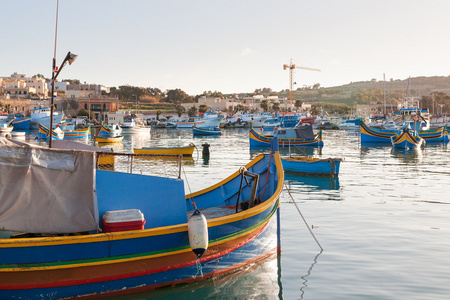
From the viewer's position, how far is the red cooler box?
866cm

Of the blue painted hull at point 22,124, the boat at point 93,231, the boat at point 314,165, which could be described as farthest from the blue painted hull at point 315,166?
the blue painted hull at point 22,124

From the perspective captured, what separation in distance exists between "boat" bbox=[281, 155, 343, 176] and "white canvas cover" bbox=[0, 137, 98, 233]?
1911cm

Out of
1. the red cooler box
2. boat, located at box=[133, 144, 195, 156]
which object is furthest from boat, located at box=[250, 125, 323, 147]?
the red cooler box

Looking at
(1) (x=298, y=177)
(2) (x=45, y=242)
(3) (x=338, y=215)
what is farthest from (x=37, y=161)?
(1) (x=298, y=177)

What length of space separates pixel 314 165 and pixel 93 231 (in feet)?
62.8

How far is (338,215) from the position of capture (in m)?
16.5

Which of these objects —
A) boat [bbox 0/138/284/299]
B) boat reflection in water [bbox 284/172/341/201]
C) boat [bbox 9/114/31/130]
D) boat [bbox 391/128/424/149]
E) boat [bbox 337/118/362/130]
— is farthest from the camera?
boat [bbox 337/118/362/130]

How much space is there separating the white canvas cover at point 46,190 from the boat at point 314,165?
1911 cm

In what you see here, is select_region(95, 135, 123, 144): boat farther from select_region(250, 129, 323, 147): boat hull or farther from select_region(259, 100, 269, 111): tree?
select_region(259, 100, 269, 111): tree

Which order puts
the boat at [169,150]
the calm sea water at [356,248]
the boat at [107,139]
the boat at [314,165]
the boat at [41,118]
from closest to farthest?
the calm sea water at [356,248], the boat at [314,165], the boat at [169,150], the boat at [107,139], the boat at [41,118]

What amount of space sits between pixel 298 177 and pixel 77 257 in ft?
64.8

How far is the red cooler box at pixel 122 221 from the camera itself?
866 cm

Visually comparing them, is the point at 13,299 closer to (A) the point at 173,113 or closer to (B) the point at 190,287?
(B) the point at 190,287

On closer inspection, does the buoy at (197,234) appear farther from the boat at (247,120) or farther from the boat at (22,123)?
the boat at (247,120)
